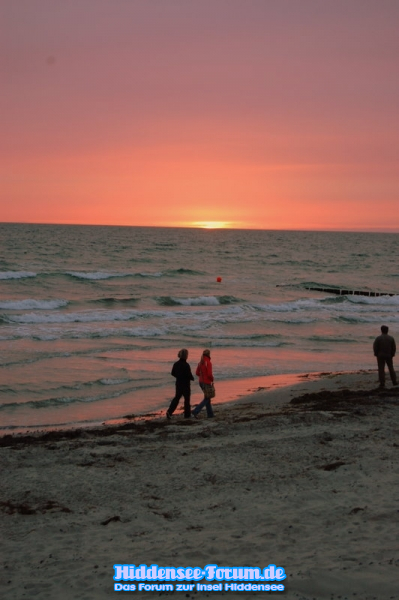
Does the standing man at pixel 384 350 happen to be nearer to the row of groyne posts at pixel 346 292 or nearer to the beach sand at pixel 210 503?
the beach sand at pixel 210 503

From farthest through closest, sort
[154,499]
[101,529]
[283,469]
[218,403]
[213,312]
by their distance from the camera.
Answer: [213,312] < [218,403] < [283,469] < [154,499] < [101,529]

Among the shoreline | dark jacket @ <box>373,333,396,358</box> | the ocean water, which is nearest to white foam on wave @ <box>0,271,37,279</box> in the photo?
the ocean water

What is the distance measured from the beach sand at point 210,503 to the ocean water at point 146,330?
4042 millimetres

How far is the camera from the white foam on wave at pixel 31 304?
3519cm

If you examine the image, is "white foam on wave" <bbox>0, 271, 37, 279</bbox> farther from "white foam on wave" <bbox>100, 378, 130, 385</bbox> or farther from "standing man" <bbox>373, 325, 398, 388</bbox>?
"standing man" <bbox>373, 325, 398, 388</bbox>

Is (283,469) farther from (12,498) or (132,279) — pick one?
(132,279)

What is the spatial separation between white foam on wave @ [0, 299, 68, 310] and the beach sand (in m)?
24.3

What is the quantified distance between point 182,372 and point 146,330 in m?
14.9

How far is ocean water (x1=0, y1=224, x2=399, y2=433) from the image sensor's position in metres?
16.8

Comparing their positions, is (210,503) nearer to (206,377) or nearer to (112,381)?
(206,377)

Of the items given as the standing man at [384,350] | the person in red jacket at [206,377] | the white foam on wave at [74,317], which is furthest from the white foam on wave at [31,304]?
the standing man at [384,350]

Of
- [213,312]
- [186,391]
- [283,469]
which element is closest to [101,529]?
[283,469]

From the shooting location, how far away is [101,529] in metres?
7.17

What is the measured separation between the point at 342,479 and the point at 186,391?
18.5 ft
